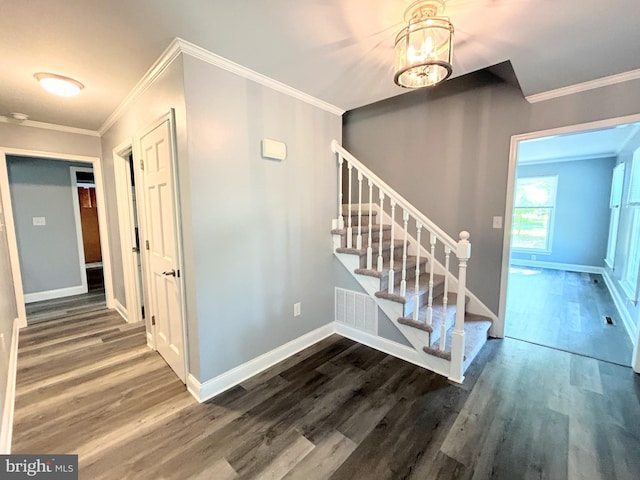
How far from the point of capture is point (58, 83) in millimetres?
2016

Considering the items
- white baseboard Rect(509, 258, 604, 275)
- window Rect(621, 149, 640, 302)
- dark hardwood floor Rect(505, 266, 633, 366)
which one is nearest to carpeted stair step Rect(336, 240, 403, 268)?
dark hardwood floor Rect(505, 266, 633, 366)

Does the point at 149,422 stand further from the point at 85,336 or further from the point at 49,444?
the point at 85,336

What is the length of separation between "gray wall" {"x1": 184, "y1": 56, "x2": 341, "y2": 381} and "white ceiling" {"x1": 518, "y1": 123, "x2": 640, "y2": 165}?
110 inches

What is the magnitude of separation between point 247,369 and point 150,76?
2.34m

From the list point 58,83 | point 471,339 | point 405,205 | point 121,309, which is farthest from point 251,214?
point 121,309

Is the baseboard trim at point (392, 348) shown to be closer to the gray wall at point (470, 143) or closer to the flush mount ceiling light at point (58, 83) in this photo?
the gray wall at point (470, 143)

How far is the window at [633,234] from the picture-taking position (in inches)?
123

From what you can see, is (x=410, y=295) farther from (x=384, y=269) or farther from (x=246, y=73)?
(x=246, y=73)

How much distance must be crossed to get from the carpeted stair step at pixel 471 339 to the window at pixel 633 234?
1788 millimetres

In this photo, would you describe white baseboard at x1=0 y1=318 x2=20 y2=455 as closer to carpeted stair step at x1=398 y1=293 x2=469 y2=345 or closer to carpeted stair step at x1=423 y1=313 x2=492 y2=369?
carpeted stair step at x1=398 y1=293 x2=469 y2=345

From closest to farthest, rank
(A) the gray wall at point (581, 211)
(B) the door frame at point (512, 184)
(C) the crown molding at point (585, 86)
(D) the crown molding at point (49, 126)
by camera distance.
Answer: (C) the crown molding at point (585, 86) < (B) the door frame at point (512, 184) < (D) the crown molding at point (49, 126) < (A) the gray wall at point (581, 211)

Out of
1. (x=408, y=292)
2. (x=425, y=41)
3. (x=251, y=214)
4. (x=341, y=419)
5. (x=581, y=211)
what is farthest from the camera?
(x=581, y=211)

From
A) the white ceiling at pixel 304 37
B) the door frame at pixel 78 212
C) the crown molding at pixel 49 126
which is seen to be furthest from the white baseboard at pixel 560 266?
the door frame at pixel 78 212

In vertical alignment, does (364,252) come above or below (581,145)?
below
